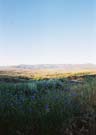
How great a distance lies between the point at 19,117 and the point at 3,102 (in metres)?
0.77

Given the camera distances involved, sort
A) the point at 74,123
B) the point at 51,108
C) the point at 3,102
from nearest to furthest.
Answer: the point at 74,123 < the point at 51,108 < the point at 3,102

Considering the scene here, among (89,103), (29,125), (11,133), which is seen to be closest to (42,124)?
(29,125)

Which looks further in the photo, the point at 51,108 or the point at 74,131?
the point at 51,108

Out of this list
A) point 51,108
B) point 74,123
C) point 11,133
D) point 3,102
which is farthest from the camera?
point 3,102

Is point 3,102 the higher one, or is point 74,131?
Result: point 3,102

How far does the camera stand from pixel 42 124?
3.84 metres

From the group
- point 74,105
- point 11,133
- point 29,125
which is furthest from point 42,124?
point 74,105

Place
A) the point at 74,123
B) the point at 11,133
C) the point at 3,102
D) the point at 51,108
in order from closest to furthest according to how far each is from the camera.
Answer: the point at 11,133 → the point at 74,123 → the point at 51,108 → the point at 3,102

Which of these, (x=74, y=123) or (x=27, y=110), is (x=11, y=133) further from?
(x=74, y=123)

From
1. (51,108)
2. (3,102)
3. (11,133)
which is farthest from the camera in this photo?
(3,102)

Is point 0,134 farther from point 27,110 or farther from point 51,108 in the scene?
point 51,108

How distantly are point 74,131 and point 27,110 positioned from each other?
74 centimetres

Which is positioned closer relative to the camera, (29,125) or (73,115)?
(29,125)

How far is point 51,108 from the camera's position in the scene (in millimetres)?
4301
